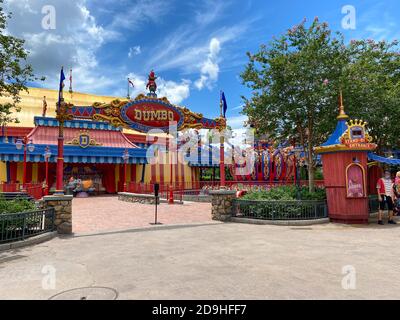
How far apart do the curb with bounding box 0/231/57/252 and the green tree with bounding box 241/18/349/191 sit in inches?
428

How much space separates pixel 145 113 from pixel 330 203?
899 centimetres

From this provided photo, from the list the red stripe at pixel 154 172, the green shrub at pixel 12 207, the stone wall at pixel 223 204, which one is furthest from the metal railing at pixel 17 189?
the red stripe at pixel 154 172

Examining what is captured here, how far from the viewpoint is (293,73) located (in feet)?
44.4

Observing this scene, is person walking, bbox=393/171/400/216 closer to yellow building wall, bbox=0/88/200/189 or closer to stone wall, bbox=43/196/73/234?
stone wall, bbox=43/196/73/234

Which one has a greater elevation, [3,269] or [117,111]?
[117,111]

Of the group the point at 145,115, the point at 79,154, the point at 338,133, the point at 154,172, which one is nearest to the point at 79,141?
the point at 79,154

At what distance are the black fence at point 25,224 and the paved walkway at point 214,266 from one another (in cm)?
73

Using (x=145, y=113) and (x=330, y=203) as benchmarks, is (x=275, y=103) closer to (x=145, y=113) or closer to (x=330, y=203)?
(x=330, y=203)

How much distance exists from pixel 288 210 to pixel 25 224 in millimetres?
9311

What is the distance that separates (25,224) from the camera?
27.7 feet

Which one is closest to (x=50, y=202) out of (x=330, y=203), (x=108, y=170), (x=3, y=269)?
(x=3, y=269)

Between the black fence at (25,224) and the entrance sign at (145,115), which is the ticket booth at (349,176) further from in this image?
the black fence at (25,224)
